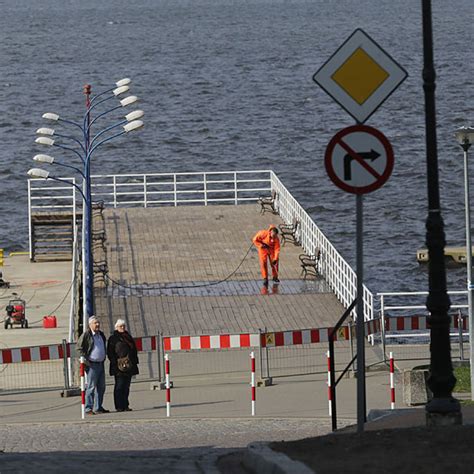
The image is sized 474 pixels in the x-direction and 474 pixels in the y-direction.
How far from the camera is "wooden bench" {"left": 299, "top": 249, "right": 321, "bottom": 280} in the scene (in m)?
34.2

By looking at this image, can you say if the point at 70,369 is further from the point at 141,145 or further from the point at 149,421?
the point at 141,145

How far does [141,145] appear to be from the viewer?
8369 cm

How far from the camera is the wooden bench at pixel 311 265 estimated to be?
34156mm

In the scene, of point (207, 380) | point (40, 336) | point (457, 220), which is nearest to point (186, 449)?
point (207, 380)

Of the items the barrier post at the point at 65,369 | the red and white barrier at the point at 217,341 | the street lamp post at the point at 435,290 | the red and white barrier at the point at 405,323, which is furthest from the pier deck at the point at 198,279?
the street lamp post at the point at 435,290

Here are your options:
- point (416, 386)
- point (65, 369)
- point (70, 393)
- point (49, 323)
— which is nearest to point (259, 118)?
point (49, 323)

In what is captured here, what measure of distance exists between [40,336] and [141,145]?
52.8m

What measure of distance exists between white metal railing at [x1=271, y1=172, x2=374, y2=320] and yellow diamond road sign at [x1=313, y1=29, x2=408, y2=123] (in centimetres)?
1508

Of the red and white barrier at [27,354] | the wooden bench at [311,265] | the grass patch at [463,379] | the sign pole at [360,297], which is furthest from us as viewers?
the wooden bench at [311,265]

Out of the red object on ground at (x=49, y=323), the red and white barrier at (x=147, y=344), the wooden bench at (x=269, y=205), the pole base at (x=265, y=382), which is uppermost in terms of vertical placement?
the wooden bench at (x=269, y=205)

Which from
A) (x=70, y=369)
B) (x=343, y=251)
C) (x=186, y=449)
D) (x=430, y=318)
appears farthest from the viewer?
(x=343, y=251)

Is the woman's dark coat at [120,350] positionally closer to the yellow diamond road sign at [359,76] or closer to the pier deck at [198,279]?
the pier deck at [198,279]

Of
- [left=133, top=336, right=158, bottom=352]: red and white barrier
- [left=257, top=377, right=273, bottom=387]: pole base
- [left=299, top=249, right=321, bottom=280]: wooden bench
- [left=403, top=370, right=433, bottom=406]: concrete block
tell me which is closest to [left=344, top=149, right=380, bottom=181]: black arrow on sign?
[left=403, top=370, right=433, bottom=406]: concrete block

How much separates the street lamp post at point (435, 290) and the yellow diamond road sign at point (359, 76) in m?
1.52
